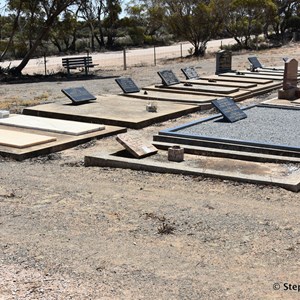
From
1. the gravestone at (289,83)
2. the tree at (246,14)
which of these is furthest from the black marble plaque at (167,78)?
the tree at (246,14)

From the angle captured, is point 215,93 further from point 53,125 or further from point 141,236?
point 141,236

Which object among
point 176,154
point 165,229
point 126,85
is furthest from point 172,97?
point 165,229

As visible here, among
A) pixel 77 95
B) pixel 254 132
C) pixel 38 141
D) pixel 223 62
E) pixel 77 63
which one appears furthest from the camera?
pixel 77 63

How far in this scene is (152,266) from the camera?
5.01m

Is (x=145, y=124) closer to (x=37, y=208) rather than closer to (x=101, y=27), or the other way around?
(x=37, y=208)

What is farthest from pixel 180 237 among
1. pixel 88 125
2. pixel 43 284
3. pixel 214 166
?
pixel 88 125

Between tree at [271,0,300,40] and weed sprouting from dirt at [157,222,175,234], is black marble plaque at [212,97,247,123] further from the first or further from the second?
tree at [271,0,300,40]

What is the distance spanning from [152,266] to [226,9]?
31.2m

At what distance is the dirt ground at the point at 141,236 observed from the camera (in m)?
4.62

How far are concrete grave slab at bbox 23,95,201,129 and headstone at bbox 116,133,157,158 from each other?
2.46 meters

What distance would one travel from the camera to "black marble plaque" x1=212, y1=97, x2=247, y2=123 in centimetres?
1122

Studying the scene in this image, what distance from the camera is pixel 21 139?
32.8ft

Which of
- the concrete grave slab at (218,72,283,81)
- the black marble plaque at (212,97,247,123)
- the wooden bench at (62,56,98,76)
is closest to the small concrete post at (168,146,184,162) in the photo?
the black marble plaque at (212,97,247,123)

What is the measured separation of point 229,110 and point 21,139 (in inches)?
166
